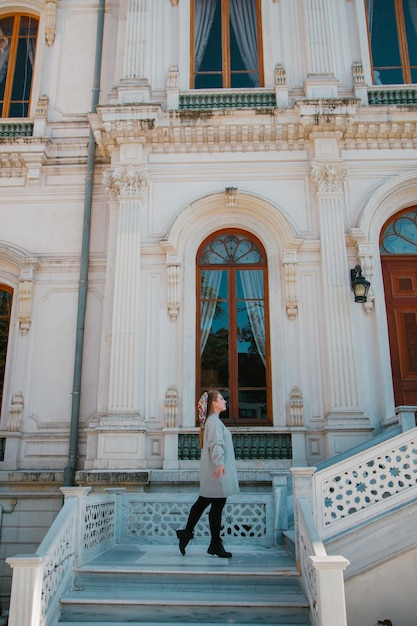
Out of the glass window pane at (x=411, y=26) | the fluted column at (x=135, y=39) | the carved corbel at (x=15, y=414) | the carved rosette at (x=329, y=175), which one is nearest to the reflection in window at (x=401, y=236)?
the carved rosette at (x=329, y=175)

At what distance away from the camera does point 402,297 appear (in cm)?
1055

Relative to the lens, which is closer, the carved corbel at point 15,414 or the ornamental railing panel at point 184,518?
the ornamental railing panel at point 184,518

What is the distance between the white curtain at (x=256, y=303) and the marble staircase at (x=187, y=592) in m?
4.34

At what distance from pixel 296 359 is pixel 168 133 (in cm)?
489

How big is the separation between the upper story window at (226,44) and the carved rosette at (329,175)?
2611 millimetres

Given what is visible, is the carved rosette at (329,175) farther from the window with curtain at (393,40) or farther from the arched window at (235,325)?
the window with curtain at (393,40)

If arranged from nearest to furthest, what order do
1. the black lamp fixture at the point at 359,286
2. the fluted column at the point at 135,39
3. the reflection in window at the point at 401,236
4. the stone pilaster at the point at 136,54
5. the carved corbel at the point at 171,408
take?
1. the carved corbel at the point at 171,408
2. the black lamp fixture at the point at 359,286
3. the reflection in window at the point at 401,236
4. the stone pilaster at the point at 136,54
5. the fluted column at the point at 135,39

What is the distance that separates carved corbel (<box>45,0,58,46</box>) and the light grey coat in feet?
33.3

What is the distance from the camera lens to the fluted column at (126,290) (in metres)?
9.61

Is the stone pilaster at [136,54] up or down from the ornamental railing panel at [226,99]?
up

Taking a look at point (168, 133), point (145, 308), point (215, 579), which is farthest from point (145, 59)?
point (215, 579)

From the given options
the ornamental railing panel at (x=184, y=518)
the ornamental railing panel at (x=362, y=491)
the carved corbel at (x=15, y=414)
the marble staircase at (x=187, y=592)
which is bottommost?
the marble staircase at (x=187, y=592)

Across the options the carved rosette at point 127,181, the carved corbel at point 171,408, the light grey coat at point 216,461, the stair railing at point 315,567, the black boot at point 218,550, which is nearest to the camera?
the stair railing at point 315,567

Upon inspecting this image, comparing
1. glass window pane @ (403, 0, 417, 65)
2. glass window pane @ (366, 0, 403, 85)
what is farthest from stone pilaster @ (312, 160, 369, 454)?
glass window pane @ (403, 0, 417, 65)
